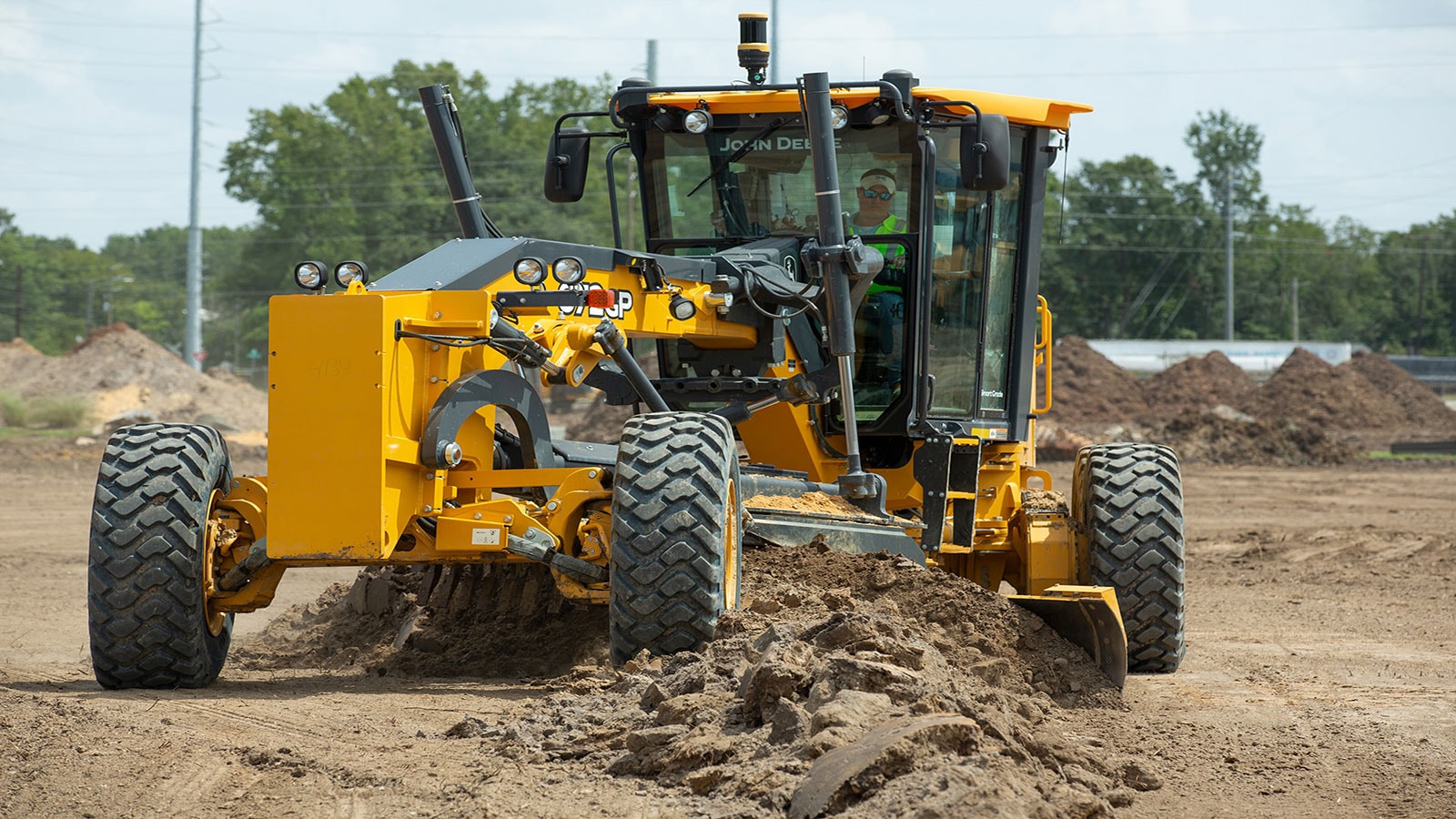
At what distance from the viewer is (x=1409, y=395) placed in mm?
39156

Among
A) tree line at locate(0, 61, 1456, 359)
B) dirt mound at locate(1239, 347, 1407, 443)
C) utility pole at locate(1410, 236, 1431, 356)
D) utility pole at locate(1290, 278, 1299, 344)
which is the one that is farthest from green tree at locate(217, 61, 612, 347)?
utility pole at locate(1410, 236, 1431, 356)

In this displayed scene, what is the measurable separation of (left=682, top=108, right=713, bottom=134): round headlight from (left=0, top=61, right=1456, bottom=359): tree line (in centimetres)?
3988

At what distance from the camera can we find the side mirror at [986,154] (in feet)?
25.1

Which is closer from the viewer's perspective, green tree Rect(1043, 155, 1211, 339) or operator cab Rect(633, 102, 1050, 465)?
operator cab Rect(633, 102, 1050, 465)

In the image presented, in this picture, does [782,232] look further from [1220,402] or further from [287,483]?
[1220,402]

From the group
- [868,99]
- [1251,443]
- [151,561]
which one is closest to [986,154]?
[868,99]

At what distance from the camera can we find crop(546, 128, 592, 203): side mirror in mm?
8695

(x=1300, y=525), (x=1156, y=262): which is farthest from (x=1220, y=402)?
(x=1156, y=262)

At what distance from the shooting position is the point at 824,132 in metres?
7.50

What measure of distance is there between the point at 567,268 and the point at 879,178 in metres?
2.39

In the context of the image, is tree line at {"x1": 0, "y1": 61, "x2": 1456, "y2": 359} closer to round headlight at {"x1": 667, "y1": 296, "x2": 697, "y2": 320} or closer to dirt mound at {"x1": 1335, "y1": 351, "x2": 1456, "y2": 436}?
dirt mound at {"x1": 1335, "y1": 351, "x2": 1456, "y2": 436}

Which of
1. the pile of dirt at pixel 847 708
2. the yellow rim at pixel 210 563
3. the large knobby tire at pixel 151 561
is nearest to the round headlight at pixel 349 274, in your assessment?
the large knobby tire at pixel 151 561

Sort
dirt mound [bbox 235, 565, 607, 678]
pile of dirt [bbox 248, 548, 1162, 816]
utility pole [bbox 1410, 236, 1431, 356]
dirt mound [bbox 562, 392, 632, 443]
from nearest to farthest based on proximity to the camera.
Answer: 1. pile of dirt [bbox 248, 548, 1162, 816]
2. dirt mound [bbox 235, 565, 607, 678]
3. dirt mound [bbox 562, 392, 632, 443]
4. utility pole [bbox 1410, 236, 1431, 356]

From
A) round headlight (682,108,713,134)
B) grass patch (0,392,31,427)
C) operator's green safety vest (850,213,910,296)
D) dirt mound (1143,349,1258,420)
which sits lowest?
grass patch (0,392,31,427)
